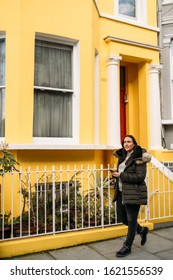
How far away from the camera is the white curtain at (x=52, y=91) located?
6.04 meters

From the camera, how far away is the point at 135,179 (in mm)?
4043

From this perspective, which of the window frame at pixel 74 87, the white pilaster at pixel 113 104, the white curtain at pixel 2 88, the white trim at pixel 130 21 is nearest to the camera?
the white curtain at pixel 2 88

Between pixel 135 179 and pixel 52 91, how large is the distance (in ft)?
9.93

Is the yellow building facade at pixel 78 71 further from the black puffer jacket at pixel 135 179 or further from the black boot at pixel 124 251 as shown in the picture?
the black boot at pixel 124 251

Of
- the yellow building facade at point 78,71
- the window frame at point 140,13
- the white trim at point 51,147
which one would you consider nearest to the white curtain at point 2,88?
the yellow building facade at point 78,71

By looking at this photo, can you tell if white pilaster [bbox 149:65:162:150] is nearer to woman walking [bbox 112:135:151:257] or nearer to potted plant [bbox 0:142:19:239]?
woman walking [bbox 112:135:151:257]

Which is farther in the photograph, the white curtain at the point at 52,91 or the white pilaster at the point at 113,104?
the white pilaster at the point at 113,104

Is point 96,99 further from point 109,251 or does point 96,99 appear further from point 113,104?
point 109,251

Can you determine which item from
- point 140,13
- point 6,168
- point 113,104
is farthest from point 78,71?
point 140,13

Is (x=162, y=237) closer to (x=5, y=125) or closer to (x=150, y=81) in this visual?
(x=5, y=125)

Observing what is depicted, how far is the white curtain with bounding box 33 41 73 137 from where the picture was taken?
6.04 metres

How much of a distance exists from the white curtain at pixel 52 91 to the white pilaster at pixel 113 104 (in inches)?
51.1

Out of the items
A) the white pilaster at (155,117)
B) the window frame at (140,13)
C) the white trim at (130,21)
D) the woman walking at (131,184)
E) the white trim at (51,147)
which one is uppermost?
the window frame at (140,13)

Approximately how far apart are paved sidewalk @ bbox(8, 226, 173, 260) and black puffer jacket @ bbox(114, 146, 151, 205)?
91 centimetres
